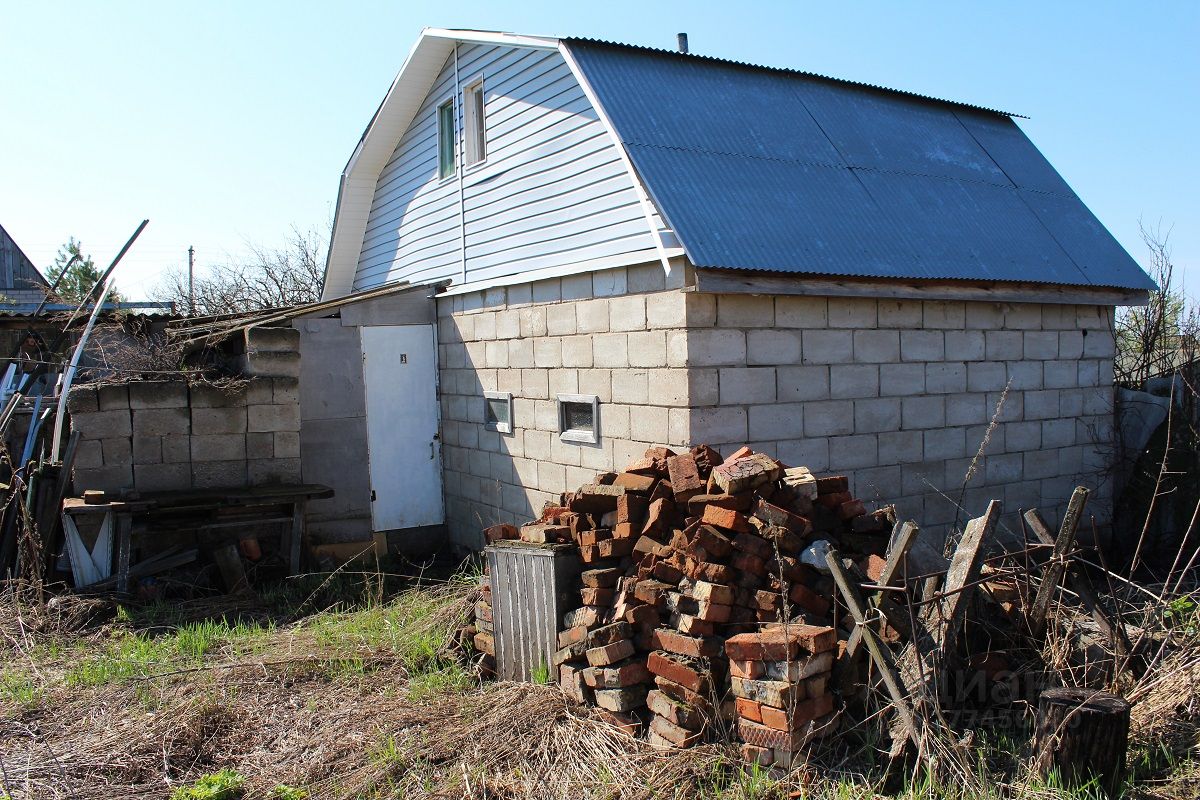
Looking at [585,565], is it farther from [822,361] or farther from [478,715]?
[822,361]

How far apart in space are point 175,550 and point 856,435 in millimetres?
6140

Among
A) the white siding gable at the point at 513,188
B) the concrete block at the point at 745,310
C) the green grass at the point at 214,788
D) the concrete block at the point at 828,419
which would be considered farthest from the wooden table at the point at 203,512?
the concrete block at the point at 828,419

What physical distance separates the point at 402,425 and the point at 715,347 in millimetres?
4621

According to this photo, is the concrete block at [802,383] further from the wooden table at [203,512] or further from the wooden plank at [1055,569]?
A: the wooden table at [203,512]

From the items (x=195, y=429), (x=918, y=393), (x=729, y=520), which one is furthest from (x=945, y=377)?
(x=195, y=429)

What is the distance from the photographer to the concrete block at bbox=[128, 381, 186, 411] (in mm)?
8383

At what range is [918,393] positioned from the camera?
7777 millimetres

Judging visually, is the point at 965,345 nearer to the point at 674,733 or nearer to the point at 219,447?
the point at 674,733

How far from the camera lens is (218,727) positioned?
5203mm

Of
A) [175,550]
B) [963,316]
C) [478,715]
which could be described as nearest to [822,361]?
[963,316]

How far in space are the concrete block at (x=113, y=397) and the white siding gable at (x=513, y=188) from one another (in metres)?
3.53

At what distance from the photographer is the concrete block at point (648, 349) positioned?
22.4ft

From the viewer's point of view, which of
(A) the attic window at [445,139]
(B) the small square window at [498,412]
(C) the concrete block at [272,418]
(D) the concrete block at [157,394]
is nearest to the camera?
(D) the concrete block at [157,394]

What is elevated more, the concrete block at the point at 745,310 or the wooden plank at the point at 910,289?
the wooden plank at the point at 910,289
